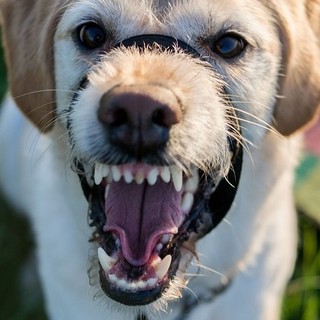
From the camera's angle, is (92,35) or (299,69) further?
(299,69)

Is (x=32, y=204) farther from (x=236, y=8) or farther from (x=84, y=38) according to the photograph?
(x=236, y=8)

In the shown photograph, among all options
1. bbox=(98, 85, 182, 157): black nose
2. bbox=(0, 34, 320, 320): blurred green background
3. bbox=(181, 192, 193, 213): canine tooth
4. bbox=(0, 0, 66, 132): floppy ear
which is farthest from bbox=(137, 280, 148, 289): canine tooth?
bbox=(0, 34, 320, 320): blurred green background

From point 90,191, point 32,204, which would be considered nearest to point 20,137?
point 32,204

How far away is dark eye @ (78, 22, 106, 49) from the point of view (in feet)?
6.93

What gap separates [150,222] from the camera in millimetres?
2145

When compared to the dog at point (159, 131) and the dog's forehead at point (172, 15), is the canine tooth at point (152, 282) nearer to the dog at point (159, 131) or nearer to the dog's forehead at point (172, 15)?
the dog at point (159, 131)

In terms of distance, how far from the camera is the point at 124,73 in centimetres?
192

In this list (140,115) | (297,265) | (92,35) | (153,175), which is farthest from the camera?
(297,265)

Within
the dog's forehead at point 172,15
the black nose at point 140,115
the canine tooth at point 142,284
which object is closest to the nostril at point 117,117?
the black nose at point 140,115

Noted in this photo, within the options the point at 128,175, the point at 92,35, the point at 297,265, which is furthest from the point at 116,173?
the point at 297,265

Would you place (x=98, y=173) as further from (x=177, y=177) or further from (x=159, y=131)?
(x=159, y=131)

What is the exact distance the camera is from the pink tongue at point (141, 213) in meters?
2.11

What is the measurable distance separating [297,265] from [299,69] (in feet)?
4.73

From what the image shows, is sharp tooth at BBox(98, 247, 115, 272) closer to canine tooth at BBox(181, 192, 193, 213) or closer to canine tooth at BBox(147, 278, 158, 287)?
canine tooth at BBox(147, 278, 158, 287)
